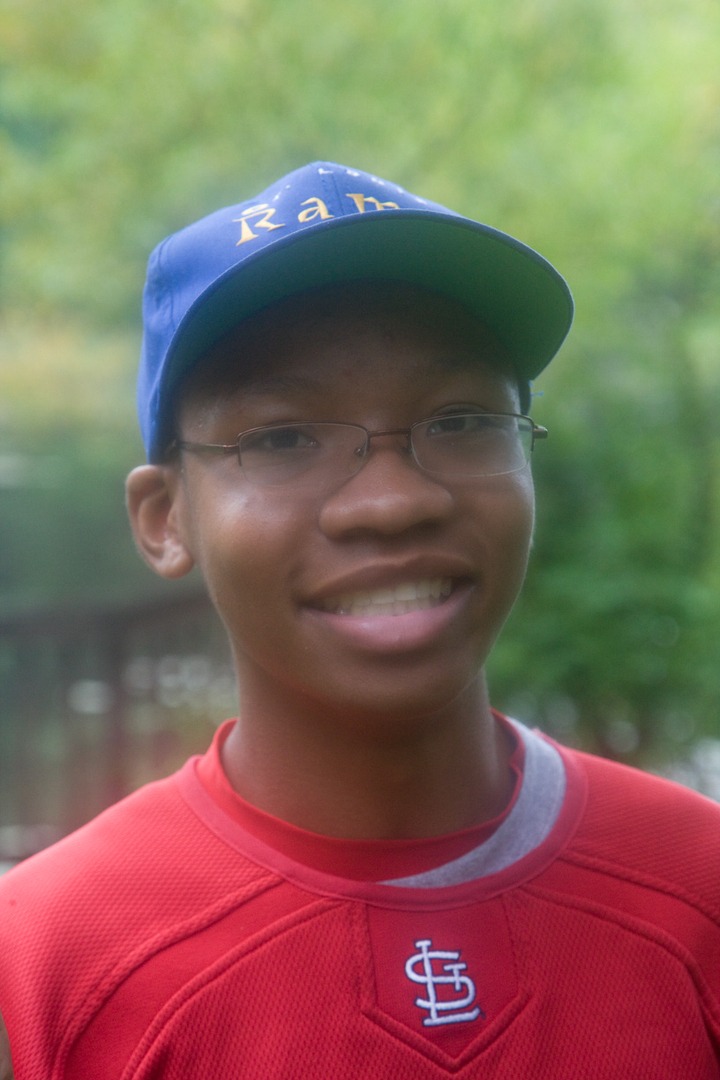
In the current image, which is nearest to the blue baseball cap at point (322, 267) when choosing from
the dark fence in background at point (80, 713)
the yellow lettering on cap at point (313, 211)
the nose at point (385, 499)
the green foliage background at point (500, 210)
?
the yellow lettering on cap at point (313, 211)

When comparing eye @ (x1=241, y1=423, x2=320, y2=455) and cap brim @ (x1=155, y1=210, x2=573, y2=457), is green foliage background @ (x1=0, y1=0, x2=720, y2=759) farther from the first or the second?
eye @ (x1=241, y1=423, x2=320, y2=455)

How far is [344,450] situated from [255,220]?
0.34m

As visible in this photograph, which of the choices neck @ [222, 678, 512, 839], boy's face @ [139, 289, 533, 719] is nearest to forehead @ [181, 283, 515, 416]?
boy's face @ [139, 289, 533, 719]

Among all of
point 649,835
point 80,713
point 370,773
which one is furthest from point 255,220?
point 80,713

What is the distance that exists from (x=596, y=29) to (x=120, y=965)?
14.1 ft

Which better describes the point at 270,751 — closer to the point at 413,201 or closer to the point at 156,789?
the point at 156,789

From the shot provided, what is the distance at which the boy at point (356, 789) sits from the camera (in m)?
1.33

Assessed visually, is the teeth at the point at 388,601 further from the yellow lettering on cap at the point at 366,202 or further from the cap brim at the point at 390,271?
the yellow lettering on cap at the point at 366,202

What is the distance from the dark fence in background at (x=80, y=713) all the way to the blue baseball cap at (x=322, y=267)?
3.07 meters

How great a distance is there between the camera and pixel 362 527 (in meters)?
1.34

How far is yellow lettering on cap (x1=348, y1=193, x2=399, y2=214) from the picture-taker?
151 cm

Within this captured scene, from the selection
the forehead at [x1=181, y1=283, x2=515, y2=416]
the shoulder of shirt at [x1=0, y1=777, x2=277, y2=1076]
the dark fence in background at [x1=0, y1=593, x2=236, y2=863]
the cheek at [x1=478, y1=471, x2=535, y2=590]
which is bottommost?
the dark fence in background at [x1=0, y1=593, x2=236, y2=863]

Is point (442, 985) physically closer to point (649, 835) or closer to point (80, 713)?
point (649, 835)

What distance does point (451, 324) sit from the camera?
4.92 ft
